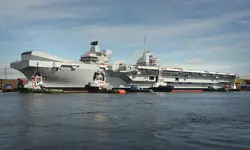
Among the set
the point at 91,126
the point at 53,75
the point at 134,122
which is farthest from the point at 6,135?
the point at 53,75

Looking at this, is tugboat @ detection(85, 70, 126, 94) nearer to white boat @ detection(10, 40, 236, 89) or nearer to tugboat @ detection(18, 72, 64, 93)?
white boat @ detection(10, 40, 236, 89)

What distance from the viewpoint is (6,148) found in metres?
12.5

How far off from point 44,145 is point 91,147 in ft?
6.57

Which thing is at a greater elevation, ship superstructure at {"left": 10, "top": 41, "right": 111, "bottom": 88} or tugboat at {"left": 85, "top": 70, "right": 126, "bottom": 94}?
ship superstructure at {"left": 10, "top": 41, "right": 111, "bottom": 88}

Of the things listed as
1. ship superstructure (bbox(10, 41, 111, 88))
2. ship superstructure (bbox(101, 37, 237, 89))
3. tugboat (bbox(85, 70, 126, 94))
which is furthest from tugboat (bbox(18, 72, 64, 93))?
ship superstructure (bbox(101, 37, 237, 89))

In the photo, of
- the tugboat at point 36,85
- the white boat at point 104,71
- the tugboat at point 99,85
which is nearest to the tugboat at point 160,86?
the white boat at point 104,71

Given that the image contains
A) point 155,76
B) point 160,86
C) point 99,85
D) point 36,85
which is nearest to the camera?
point 36,85

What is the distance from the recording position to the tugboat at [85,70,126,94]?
7338 centimetres

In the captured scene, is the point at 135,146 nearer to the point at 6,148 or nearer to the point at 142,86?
the point at 6,148

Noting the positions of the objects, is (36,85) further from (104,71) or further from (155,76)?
(155,76)

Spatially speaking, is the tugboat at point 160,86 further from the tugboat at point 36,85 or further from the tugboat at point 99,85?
the tugboat at point 36,85

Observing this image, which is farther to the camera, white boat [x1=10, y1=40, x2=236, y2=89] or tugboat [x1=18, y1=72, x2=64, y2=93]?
white boat [x1=10, y1=40, x2=236, y2=89]

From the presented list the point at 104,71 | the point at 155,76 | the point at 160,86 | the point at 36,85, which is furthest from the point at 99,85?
the point at 155,76

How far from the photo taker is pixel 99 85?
245ft
